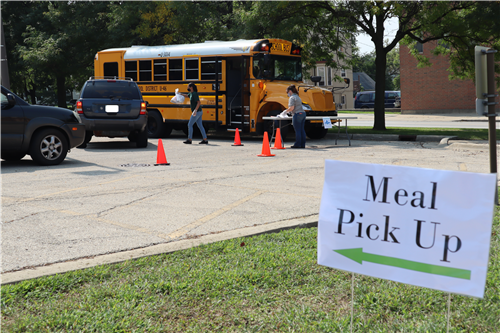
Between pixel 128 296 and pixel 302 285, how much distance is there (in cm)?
125

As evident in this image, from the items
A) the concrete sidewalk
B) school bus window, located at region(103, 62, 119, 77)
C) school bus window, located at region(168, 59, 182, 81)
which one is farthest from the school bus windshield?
the concrete sidewalk

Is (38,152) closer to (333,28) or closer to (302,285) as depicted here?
(302,285)

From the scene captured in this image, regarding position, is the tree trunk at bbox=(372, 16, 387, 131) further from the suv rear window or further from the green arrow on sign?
the green arrow on sign

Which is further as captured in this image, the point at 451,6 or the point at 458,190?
the point at 451,6

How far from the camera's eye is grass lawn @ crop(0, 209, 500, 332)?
3273 millimetres

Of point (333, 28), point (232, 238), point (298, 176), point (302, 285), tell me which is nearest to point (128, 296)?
point (302, 285)

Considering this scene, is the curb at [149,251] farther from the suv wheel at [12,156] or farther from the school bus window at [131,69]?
the school bus window at [131,69]

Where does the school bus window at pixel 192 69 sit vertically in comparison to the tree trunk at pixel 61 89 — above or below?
below

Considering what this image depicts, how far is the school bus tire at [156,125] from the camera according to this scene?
62.7 ft

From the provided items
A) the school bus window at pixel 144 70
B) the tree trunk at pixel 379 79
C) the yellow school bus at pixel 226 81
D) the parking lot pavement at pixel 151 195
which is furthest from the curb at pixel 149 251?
the tree trunk at pixel 379 79

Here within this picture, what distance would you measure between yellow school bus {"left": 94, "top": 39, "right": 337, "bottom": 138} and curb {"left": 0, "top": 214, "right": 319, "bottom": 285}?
1073 centimetres

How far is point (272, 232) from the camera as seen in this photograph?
215 inches

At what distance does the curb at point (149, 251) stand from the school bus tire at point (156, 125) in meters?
13.7

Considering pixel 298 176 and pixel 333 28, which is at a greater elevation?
pixel 333 28
